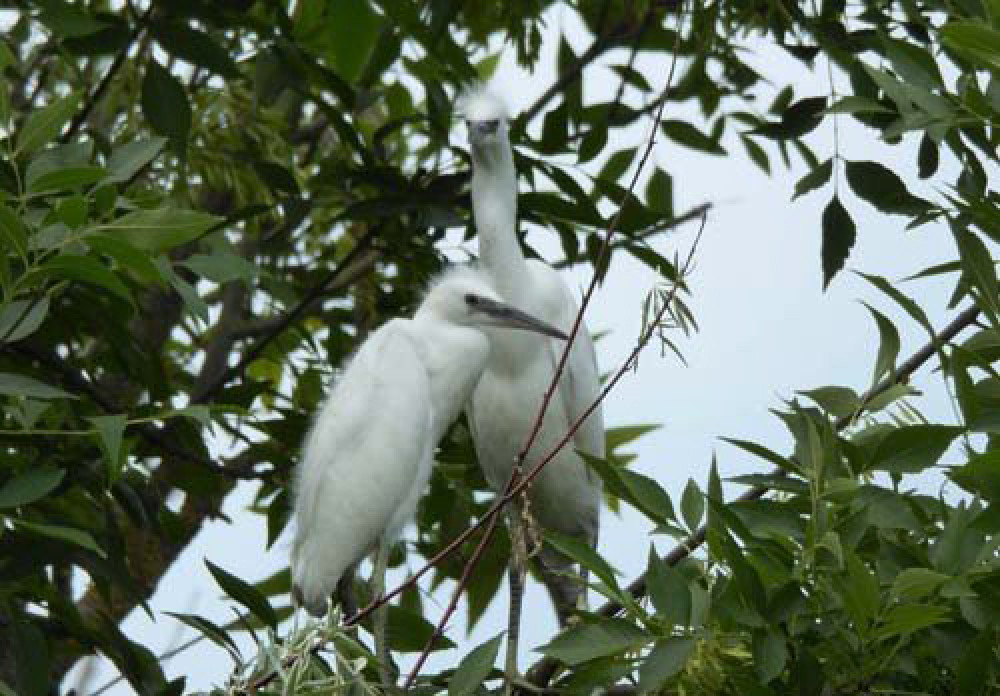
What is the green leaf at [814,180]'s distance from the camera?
342 centimetres

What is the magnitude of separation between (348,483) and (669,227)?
3.06 ft

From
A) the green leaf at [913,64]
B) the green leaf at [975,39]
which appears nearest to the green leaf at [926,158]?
the green leaf at [913,64]

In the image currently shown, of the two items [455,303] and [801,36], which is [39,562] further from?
[801,36]

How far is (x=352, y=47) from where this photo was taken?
8.68ft

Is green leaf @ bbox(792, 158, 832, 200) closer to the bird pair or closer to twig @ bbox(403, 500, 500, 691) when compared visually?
the bird pair

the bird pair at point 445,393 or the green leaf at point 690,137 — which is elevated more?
the green leaf at point 690,137

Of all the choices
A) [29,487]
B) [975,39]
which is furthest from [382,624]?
[975,39]

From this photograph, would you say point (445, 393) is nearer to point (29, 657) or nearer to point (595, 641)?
point (29, 657)

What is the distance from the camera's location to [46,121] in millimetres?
2736

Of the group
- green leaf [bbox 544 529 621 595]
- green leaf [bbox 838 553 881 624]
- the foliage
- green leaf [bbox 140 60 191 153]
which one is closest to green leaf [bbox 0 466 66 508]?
the foliage

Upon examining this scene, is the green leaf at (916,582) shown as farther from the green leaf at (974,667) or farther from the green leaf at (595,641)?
the green leaf at (595,641)

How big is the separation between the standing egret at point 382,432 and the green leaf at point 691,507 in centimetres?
120

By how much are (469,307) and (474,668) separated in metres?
1.43

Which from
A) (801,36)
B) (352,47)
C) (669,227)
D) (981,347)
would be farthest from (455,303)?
(981,347)
